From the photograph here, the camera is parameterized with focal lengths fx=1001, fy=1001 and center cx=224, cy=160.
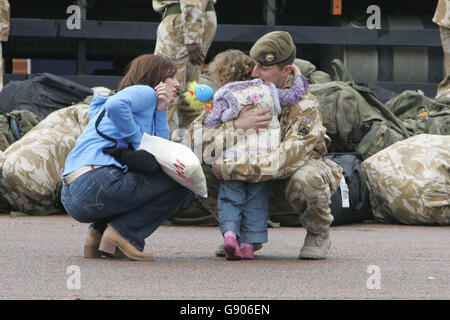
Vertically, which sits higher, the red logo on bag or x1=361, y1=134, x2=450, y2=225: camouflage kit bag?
the red logo on bag

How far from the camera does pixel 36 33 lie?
11.4 meters

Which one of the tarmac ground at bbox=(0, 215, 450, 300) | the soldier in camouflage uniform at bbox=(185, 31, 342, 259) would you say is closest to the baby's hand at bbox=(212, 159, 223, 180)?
the soldier in camouflage uniform at bbox=(185, 31, 342, 259)

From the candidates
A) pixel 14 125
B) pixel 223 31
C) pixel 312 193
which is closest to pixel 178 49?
pixel 14 125

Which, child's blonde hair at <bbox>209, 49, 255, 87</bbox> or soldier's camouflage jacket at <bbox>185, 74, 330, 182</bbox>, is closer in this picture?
soldier's camouflage jacket at <bbox>185, 74, 330, 182</bbox>

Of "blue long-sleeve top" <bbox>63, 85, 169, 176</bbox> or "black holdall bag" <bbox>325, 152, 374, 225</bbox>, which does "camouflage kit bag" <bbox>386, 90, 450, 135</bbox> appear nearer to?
"black holdall bag" <bbox>325, 152, 374, 225</bbox>

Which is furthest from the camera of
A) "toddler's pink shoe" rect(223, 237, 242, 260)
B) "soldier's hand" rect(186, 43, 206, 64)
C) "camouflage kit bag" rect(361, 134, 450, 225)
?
"soldier's hand" rect(186, 43, 206, 64)

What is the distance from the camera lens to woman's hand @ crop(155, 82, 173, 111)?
15.5 feet

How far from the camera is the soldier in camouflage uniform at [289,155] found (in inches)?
185

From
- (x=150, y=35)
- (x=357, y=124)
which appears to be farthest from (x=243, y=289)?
(x=150, y=35)

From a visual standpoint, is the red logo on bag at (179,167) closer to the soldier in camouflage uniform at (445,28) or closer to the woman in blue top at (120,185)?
the woman in blue top at (120,185)

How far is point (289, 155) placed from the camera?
186 inches

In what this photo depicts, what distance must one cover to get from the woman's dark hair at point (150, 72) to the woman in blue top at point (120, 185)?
0.18 ft

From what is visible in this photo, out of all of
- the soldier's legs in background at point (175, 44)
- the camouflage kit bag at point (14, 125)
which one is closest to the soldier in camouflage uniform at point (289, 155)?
the soldier's legs in background at point (175, 44)

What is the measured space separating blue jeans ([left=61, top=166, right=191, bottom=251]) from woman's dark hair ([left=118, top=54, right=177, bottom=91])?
48 cm
